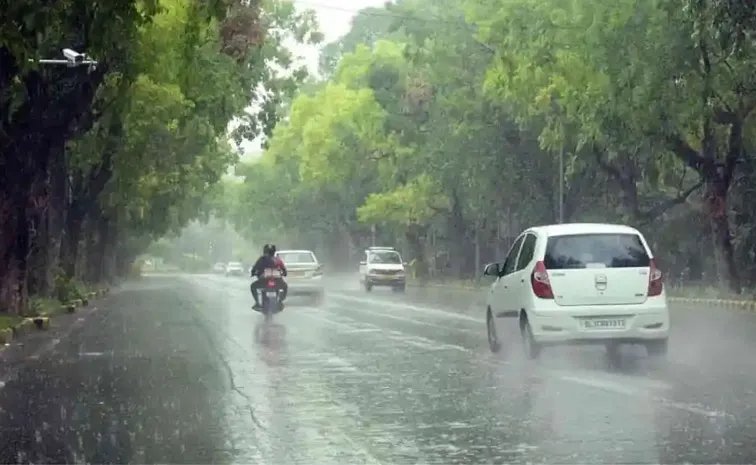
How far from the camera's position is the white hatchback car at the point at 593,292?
1617 centimetres

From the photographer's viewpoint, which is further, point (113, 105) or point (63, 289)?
point (63, 289)

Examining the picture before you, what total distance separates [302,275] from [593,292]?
26785 mm

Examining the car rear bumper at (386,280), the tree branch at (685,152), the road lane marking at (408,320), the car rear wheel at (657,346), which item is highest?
Answer: the tree branch at (685,152)

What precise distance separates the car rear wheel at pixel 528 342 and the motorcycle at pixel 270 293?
15340 mm

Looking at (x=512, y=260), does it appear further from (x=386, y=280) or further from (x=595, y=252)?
(x=386, y=280)

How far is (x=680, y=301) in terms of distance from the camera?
3881 centimetres

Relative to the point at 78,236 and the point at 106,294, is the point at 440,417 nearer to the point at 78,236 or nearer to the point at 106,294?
the point at 78,236

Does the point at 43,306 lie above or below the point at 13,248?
below

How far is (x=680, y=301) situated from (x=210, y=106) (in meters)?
16.1

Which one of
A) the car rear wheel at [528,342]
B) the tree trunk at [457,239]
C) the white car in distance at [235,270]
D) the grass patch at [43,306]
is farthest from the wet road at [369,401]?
the white car in distance at [235,270]

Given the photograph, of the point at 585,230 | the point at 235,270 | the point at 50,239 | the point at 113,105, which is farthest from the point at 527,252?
the point at 235,270

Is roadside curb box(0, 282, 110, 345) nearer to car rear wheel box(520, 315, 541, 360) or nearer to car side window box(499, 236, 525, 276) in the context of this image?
car side window box(499, 236, 525, 276)

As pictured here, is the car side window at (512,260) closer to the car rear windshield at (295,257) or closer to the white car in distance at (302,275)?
the white car in distance at (302,275)

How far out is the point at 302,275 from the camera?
42.5 m
